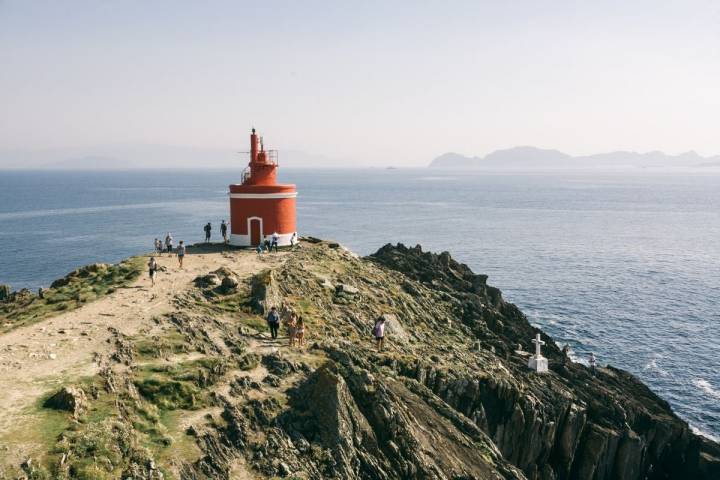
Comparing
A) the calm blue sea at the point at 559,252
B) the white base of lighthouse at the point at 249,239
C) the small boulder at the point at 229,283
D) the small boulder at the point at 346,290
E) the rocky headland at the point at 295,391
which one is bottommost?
the calm blue sea at the point at 559,252

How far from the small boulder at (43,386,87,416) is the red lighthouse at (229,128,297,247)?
77.6ft

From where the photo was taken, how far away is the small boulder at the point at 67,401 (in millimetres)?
16391

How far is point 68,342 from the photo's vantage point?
20.9m

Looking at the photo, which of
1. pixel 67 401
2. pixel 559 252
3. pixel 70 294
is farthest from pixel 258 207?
pixel 559 252

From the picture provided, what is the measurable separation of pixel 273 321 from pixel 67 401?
8.45 metres

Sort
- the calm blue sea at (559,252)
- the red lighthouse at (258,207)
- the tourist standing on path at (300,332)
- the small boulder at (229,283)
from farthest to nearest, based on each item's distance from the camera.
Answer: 1. the calm blue sea at (559,252)
2. the red lighthouse at (258,207)
3. the small boulder at (229,283)
4. the tourist standing on path at (300,332)

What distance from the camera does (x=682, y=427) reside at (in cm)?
3155

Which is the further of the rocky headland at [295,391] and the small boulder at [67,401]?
the small boulder at [67,401]

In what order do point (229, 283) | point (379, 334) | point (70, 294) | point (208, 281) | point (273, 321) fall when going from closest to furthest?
point (273, 321), point (379, 334), point (70, 294), point (229, 283), point (208, 281)

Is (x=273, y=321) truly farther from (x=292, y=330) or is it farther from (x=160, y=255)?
(x=160, y=255)

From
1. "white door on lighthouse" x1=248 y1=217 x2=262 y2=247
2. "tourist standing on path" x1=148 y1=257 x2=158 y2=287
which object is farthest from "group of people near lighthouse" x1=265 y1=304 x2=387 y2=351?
"white door on lighthouse" x1=248 y1=217 x2=262 y2=247

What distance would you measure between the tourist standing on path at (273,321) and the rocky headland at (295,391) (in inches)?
18.3

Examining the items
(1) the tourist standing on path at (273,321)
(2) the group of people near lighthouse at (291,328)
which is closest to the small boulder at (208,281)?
(2) the group of people near lighthouse at (291,328)

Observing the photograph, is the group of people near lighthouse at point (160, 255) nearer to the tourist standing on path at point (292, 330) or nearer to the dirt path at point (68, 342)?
the dirt path at point (68, 342)
